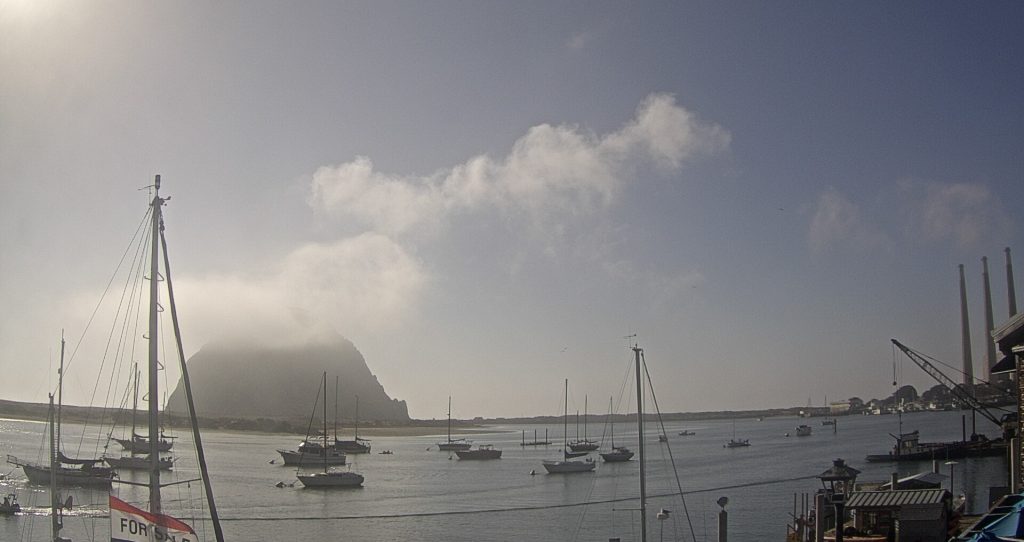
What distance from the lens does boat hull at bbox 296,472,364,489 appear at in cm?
8312

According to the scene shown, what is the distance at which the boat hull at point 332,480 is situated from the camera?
83.1 m

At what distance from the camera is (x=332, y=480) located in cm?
8375

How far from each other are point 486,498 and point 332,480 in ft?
55.9

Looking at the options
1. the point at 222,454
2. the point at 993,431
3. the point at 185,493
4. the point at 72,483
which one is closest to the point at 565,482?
the point at 185,493

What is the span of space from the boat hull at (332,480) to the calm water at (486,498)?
1490 mm

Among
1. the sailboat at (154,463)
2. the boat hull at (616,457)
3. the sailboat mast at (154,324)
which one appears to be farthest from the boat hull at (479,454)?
the sailboat mast at (154,324)

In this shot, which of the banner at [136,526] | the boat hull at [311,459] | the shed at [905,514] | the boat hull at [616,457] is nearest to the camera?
the banner at [136,526]

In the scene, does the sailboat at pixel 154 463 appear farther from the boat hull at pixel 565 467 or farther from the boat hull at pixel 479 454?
the boat hull at pixel 479 454

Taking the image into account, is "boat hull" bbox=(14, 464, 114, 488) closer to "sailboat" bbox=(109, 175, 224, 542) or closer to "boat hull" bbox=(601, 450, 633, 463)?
"sailboat" bbox=(109, 175, 224, 542)

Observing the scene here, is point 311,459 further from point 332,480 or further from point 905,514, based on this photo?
point 905,514

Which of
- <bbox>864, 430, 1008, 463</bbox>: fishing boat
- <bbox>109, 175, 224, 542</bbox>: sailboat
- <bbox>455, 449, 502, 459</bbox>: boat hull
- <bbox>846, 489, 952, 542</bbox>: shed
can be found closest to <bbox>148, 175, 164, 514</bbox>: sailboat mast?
<bbox>109, 175, 224, 542</bbox>: sailboat

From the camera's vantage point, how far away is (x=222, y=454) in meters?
133

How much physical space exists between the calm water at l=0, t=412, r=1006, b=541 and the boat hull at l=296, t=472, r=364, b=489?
1490mm

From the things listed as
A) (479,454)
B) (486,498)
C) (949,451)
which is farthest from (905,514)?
(479,454)
